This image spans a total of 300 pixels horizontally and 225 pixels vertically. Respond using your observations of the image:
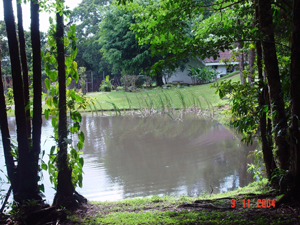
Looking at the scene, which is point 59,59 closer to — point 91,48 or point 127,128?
point 127,128

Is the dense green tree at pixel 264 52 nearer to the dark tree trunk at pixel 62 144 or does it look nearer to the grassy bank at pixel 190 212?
the grassy bank at pixel 190 212

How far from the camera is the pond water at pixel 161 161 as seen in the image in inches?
212

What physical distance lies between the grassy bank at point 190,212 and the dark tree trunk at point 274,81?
51 centimetres

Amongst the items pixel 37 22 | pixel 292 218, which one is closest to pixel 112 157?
pixel 37 22

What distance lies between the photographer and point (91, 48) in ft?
110

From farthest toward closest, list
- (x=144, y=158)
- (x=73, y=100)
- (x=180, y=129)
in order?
(x=180, y=129) → (x=144, y=158) → (x=73, y=100)

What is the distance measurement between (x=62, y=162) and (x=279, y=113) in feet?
8.58

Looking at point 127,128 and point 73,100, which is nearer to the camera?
point 73,100

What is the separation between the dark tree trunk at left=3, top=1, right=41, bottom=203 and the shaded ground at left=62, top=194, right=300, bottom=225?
0.61 m

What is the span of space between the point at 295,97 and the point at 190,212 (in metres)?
1.58
